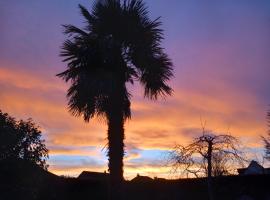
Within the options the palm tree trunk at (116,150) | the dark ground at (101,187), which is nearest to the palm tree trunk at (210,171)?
the dark ground at (101,187)

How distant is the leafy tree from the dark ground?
1.21ft

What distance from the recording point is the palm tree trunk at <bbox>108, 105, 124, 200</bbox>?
20781 millimetres

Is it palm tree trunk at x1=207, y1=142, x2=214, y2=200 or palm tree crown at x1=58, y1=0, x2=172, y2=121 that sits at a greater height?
palm tree crown at x1=58, y1=0, x2=172, y2=121

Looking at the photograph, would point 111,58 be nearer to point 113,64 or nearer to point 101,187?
point 113,64

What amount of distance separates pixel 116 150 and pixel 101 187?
6.86 m

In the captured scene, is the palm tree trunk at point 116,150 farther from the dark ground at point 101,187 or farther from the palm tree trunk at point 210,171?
the palm tree trunk at point 210,171

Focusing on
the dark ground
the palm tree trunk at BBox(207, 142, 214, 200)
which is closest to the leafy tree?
the dark ground

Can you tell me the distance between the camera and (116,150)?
21.2 metres

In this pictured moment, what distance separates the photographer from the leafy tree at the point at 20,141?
20312mm

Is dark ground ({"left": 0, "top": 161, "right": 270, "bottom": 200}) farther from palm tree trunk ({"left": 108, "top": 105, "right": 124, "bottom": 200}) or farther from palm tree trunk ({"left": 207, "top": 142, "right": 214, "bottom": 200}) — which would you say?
palm tree trunk ({"left": 108, "top": 105, "right": 124, "bottom": 200})

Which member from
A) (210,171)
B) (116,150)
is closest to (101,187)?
(116,150)

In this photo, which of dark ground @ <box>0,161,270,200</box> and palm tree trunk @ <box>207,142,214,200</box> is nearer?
dark ground @ <box>0,161,270,200</box>

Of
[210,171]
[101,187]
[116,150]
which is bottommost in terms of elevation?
[210,171]

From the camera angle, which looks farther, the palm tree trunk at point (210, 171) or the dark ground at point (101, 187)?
the palm tree trunk at point (210, 171)
